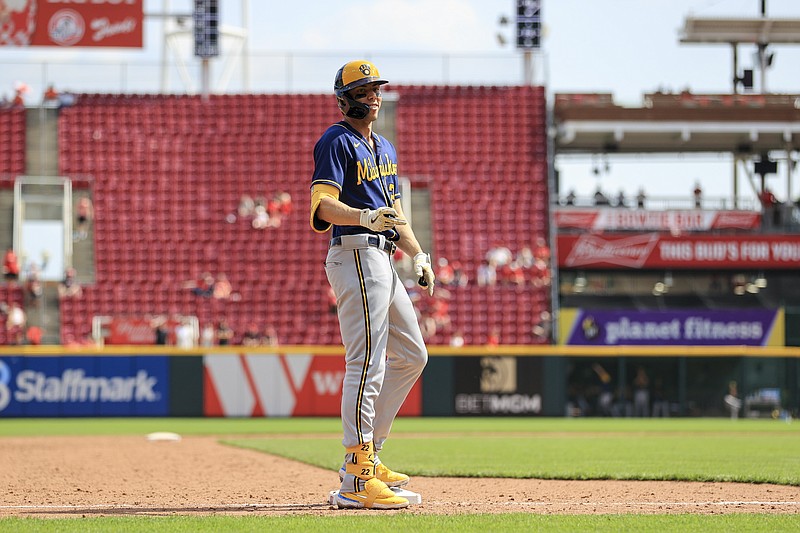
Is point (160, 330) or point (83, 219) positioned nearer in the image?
point (160, 330)

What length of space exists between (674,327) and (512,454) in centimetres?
1651

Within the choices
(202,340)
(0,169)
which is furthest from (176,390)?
(0,169)

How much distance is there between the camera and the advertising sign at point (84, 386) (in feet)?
73.9

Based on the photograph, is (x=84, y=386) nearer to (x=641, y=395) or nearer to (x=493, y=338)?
(x=493, y=338)

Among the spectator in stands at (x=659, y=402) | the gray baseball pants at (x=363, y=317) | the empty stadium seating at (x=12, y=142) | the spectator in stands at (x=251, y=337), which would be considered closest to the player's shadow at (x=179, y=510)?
the gray baseball pants at (x=363, y=317)

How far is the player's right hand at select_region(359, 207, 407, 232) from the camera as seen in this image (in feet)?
19.7

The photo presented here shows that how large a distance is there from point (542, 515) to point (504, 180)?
2525 centimetres

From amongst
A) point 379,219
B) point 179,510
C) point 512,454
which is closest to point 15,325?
point 512,454

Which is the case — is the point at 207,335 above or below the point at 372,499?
above

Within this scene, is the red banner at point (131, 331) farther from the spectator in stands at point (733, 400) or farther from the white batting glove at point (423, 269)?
the white batting glove at point (423, 269)

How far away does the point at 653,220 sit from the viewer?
30422mm

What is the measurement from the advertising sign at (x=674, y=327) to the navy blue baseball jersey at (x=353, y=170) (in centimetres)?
2088

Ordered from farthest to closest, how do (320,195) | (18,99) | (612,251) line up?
(18,99) → (612,251) → (320,195)

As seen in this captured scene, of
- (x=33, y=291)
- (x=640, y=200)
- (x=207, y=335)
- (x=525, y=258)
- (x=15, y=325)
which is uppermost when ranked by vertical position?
(x=640, y=200)
